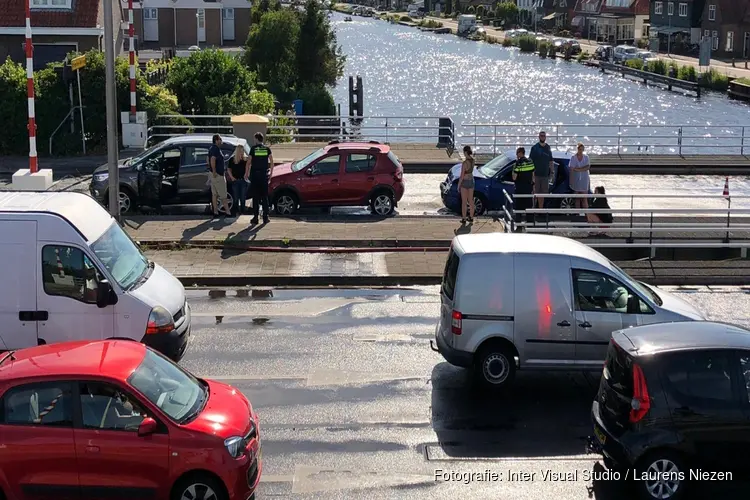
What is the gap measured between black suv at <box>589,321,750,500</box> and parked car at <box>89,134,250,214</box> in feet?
46.9

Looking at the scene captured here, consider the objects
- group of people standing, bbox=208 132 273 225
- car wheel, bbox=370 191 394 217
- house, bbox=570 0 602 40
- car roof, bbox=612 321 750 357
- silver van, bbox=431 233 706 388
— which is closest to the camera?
car roof, bbox=612 321 750 357

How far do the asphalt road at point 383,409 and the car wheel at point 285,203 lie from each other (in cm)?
668

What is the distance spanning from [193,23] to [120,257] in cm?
6339

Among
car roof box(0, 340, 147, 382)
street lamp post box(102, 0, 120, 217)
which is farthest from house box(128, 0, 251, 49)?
car roof box(0, 340, 147, 382)

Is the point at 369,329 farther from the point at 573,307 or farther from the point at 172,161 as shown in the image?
the point at 172,161

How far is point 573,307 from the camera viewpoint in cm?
1277

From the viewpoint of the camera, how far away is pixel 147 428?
8.88 m

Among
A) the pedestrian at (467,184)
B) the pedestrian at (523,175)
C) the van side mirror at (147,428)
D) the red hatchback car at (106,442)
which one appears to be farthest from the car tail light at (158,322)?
the pedestrian at (523,175)

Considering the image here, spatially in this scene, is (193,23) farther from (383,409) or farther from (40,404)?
(40,404)

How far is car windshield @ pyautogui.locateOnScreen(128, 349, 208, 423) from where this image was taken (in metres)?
9.23

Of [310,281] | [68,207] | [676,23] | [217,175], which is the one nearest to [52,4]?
[217,175]

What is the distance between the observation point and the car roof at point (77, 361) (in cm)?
914

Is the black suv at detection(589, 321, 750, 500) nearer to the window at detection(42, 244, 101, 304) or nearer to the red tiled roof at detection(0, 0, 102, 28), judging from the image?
the window at detection(42, 244, 101, 304)

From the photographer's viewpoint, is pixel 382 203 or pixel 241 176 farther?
pixel 382 203
